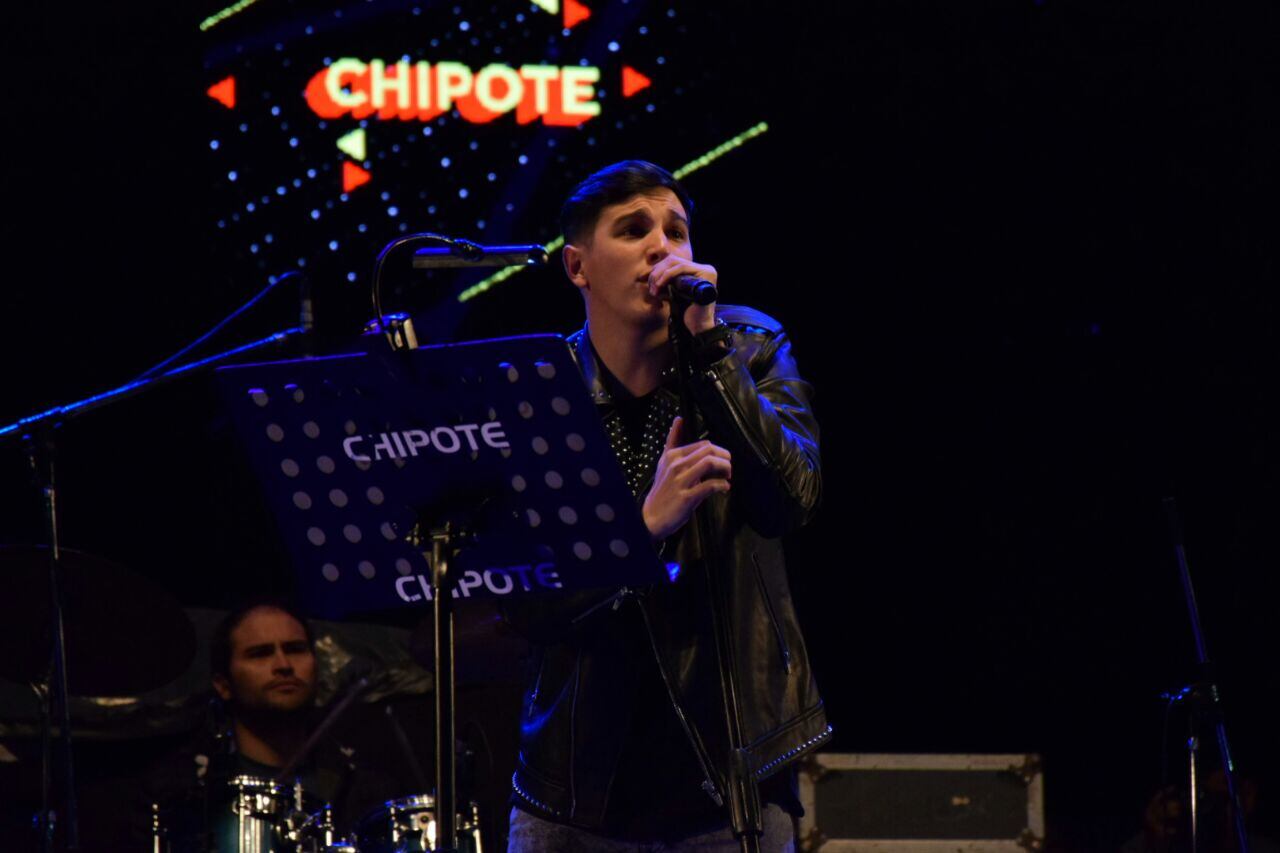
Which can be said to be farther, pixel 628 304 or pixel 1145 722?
pixel 1145 722

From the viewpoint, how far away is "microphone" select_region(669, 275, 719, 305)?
2.37 meters

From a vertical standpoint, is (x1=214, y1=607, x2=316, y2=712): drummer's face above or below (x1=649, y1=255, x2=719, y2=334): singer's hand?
below

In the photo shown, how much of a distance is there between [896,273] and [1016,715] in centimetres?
208

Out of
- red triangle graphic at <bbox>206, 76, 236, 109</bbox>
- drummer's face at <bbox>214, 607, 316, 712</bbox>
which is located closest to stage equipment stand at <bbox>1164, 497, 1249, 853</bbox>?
drummer's face at <bbox>214, 607, 316, 712</bbox>

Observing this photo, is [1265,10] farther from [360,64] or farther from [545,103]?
[360,64]

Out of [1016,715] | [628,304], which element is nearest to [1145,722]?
[1016,715]

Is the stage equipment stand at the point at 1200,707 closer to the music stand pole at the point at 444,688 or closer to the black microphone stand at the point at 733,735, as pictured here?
the black microphone stand at the point at 733,735

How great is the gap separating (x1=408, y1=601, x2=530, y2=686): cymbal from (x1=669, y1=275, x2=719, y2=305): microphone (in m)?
2.29

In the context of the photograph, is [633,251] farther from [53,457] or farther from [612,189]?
[53,457]

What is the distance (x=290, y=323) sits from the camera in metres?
6.90

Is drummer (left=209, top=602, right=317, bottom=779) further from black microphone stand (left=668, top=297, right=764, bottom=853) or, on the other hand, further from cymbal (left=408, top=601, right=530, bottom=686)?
black microphone stand (left=668, top=297, right=764, bottom=853)

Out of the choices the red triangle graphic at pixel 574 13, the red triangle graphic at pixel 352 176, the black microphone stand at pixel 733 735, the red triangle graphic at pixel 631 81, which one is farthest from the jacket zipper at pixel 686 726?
the red triangle graphic at pixel 574 13

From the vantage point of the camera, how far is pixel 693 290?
2.38 meters

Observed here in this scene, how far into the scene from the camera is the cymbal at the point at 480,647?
4.80 m
